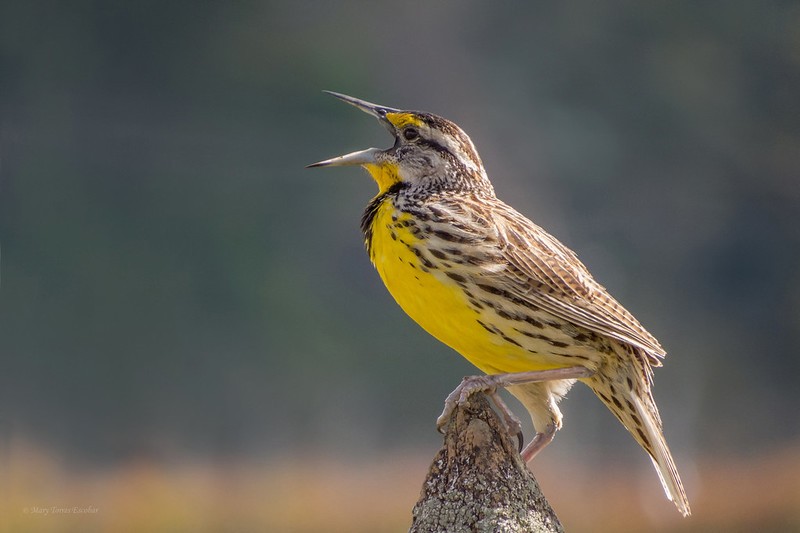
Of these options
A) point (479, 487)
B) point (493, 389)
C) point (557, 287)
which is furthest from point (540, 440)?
point (479, 487)

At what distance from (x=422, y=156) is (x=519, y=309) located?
49 cm

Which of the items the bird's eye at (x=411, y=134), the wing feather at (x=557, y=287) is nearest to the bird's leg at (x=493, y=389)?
the wing feather at (x=557, y=287)

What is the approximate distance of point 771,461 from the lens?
23.7 ft

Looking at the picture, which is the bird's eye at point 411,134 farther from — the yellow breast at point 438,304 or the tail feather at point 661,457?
the tail feather at point 661,457

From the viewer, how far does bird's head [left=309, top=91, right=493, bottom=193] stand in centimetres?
343

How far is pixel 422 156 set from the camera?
345cm

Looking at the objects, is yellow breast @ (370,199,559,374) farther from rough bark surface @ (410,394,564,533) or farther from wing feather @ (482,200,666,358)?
rough bark surface @ (410,394,564,533)

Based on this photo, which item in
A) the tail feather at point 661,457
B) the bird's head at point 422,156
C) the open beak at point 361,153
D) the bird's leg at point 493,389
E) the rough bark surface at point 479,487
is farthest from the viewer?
the bird's head at point 422,156

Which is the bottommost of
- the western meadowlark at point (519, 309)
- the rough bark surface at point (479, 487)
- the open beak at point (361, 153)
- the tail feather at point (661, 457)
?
the rough bark surface at point (479, 487)

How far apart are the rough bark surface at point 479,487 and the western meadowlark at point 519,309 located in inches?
14.3

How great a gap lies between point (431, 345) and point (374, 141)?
110 centimetres

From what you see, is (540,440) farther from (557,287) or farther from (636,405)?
(557,287)

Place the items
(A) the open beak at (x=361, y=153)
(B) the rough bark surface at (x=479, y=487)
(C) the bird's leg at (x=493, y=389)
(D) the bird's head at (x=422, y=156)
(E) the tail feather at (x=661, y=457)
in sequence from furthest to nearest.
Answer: (D) the bird's head at (x=422, y=156)
(A) the open beak at (x=361, y=153)
(E) the tail feather at (x=661, y=457)
(C) the bird's leg at (x=493, y=389)
(B) the rough bark surface at (x=479, y=487)

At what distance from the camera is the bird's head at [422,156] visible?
11.2 feet
